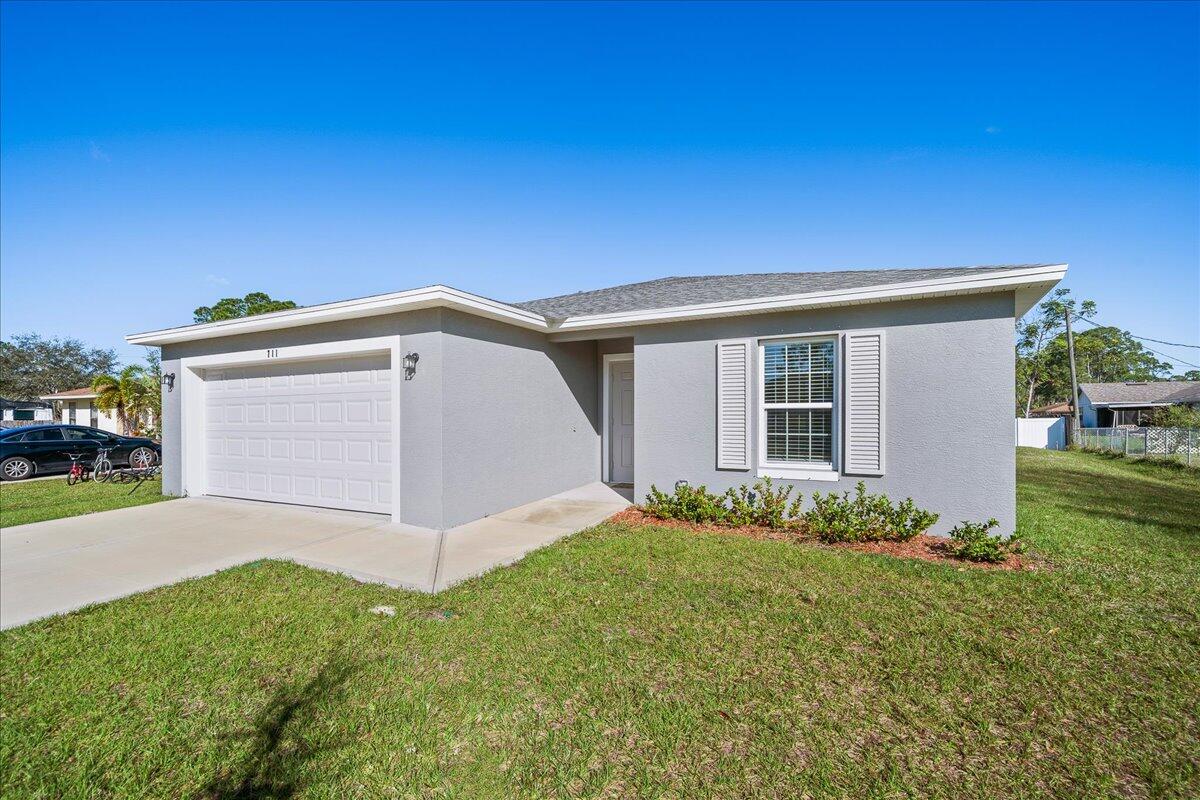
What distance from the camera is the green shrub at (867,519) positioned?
594 centimetres

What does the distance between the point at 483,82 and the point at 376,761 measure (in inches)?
430

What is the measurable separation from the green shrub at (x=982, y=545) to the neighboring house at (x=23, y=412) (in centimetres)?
4416

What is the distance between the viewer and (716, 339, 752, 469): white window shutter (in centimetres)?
704

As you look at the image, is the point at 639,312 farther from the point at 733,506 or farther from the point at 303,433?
the point at 303,433

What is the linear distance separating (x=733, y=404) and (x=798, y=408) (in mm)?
878

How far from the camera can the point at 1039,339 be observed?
4312 centimetres

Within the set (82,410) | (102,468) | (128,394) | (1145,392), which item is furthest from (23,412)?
(1145,392)

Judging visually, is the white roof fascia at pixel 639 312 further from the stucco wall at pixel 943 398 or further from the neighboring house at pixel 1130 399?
the neighboring house at pixel 1130 399

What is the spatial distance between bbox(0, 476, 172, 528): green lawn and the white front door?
335 inches

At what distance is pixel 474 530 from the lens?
6.64 metres

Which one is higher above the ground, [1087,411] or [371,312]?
[371,312]

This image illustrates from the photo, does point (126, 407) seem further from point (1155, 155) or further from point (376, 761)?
point (1155, 155)

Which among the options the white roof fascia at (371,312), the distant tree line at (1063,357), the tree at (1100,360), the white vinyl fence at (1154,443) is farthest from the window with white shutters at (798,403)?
the tree at (1100,360)

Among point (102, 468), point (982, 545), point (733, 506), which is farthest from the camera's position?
point (102, 468)
